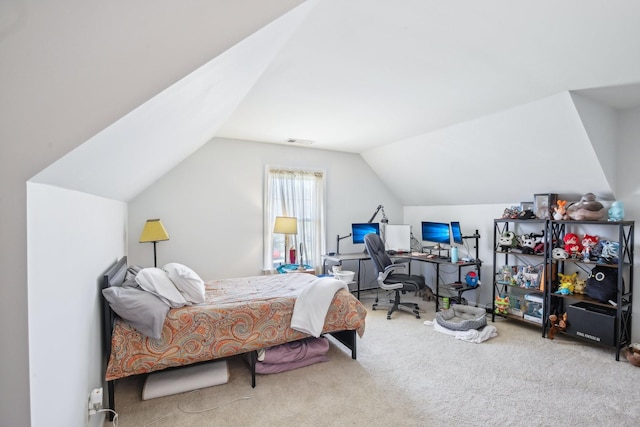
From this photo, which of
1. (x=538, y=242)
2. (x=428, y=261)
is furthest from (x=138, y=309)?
(x=538, y=242)

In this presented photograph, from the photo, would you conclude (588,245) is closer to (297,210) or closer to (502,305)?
(502,305)

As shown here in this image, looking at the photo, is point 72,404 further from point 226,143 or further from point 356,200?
point 356,200

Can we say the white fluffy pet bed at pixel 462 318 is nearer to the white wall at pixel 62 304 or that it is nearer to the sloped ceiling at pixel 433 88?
the sloped ceiling at pixel 433 88

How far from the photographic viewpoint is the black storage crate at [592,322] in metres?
2.89

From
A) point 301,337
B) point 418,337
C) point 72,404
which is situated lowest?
point 418,337

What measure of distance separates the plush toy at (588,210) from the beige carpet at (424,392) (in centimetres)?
131

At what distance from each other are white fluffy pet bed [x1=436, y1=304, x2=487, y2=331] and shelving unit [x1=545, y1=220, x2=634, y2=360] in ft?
2.30

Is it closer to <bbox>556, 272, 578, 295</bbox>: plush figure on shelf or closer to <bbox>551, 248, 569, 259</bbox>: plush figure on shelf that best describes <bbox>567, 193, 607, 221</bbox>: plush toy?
<bbox>551, 248, 569, 259</bbox>: plush figure on shelf

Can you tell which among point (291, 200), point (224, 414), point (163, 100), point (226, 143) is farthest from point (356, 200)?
point (163, 100)

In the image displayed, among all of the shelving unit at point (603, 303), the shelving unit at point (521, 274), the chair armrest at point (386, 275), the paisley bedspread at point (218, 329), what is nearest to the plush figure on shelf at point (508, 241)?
the shelving unit at point (521, 274)

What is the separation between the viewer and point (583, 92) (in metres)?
2.64

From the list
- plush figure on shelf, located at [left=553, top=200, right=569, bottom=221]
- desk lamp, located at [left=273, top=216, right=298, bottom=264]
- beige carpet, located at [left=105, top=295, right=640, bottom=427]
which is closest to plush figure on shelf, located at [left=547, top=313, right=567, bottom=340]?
beige carpet, located at [left=105, top=295, right=640, bottom=427]

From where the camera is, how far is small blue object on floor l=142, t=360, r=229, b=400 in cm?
231

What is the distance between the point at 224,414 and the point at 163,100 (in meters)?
2.02
